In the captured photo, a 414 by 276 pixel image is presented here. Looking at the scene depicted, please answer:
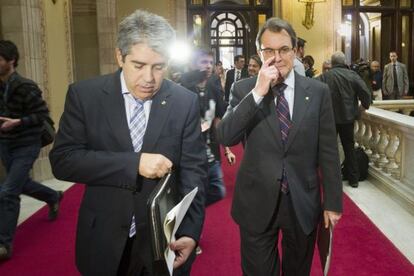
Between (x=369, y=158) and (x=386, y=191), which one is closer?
(x=386, y=191)

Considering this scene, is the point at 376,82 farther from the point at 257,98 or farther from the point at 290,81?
the point at 257,98

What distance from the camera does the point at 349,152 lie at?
6305mm

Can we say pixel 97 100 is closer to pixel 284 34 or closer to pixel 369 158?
pixel 284 34

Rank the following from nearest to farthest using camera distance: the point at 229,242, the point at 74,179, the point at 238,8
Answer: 1. the point at 74,179
2. the point at 229,242
3. the point at 238,8

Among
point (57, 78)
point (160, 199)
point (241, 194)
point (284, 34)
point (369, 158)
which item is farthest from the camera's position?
point (57, 78)

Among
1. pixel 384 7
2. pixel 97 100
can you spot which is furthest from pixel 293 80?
pixel 384 7

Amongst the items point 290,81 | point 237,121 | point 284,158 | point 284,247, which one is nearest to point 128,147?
point 237,121

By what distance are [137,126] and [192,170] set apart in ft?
0.88

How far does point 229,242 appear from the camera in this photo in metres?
4.29

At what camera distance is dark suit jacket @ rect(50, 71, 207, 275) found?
5.49ft

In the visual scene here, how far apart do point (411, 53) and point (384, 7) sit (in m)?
1.50

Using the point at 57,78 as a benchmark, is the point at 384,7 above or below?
above

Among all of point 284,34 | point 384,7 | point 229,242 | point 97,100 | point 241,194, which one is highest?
point 384,7

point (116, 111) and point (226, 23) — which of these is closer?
point (116, 111)
